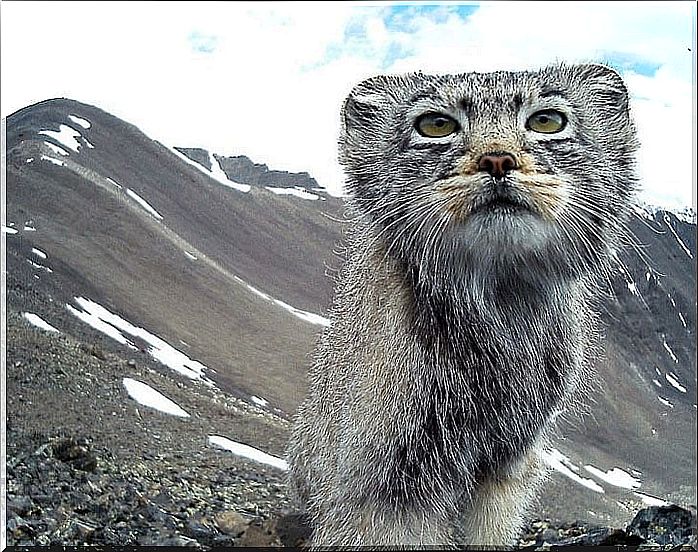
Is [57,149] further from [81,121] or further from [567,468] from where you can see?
[567,468]

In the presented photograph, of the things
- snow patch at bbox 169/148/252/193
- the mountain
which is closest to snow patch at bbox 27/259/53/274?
the mountain

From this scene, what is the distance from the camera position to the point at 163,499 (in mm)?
1185

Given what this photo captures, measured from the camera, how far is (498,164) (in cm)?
75

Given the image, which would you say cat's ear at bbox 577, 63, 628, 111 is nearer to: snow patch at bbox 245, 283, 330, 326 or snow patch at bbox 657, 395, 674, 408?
snow patch at bbox 245, 283, 330, 326

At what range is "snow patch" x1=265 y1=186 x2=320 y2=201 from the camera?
1.29 metres

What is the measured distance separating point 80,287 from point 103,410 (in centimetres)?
20

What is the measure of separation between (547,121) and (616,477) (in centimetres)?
75

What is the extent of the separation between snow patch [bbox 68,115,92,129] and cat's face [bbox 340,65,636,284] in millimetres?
593

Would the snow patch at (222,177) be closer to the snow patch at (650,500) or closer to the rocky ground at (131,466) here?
the rocky ground at (131,466)

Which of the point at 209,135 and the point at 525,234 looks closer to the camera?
the point at 525,234

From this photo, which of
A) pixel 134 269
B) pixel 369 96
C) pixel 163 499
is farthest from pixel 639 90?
pixel 163 499

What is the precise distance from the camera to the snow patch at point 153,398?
1242mm

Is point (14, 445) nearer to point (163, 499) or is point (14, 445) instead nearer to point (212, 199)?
point (163, 499)

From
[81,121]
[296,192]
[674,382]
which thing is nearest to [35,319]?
[81,121]
